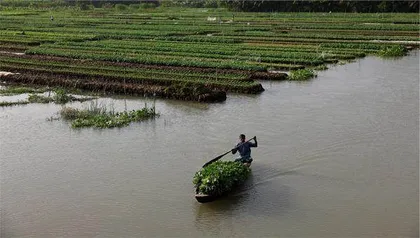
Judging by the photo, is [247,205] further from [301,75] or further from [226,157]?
[301,75]

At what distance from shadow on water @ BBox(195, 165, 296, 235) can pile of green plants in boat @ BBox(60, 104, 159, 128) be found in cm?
757

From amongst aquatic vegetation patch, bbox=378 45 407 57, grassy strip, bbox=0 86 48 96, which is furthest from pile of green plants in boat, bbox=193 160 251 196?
aquatic vegetation patch, bbox=378 45 407 57

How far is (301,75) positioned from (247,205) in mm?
16955

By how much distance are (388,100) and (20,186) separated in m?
14.8

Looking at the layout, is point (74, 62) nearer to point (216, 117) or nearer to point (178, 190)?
point (216, 117)

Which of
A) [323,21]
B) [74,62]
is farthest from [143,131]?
[323,21]

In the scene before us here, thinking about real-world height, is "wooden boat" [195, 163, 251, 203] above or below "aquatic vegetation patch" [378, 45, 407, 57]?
below

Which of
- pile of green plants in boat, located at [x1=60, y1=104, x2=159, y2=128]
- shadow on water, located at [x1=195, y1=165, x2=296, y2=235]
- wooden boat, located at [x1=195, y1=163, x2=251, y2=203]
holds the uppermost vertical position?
pile of green plants in boat, located at [x1=60, y1=104, x2=159, y2=128]

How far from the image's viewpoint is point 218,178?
13594 millimetres

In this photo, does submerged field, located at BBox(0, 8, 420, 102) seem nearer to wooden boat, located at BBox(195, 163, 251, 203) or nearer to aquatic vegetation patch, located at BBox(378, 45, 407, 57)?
aquatic vegetation patch, located at BBox(378, 45, 407, 57)

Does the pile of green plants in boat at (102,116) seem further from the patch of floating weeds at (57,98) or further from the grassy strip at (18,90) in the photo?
the grassy strip at (18,90)

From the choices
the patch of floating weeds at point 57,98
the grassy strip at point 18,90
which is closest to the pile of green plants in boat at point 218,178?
the patch of floating weeds at point 57,98

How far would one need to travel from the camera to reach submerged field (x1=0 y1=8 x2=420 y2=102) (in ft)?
90.9

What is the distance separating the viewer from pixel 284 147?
1748 cm
